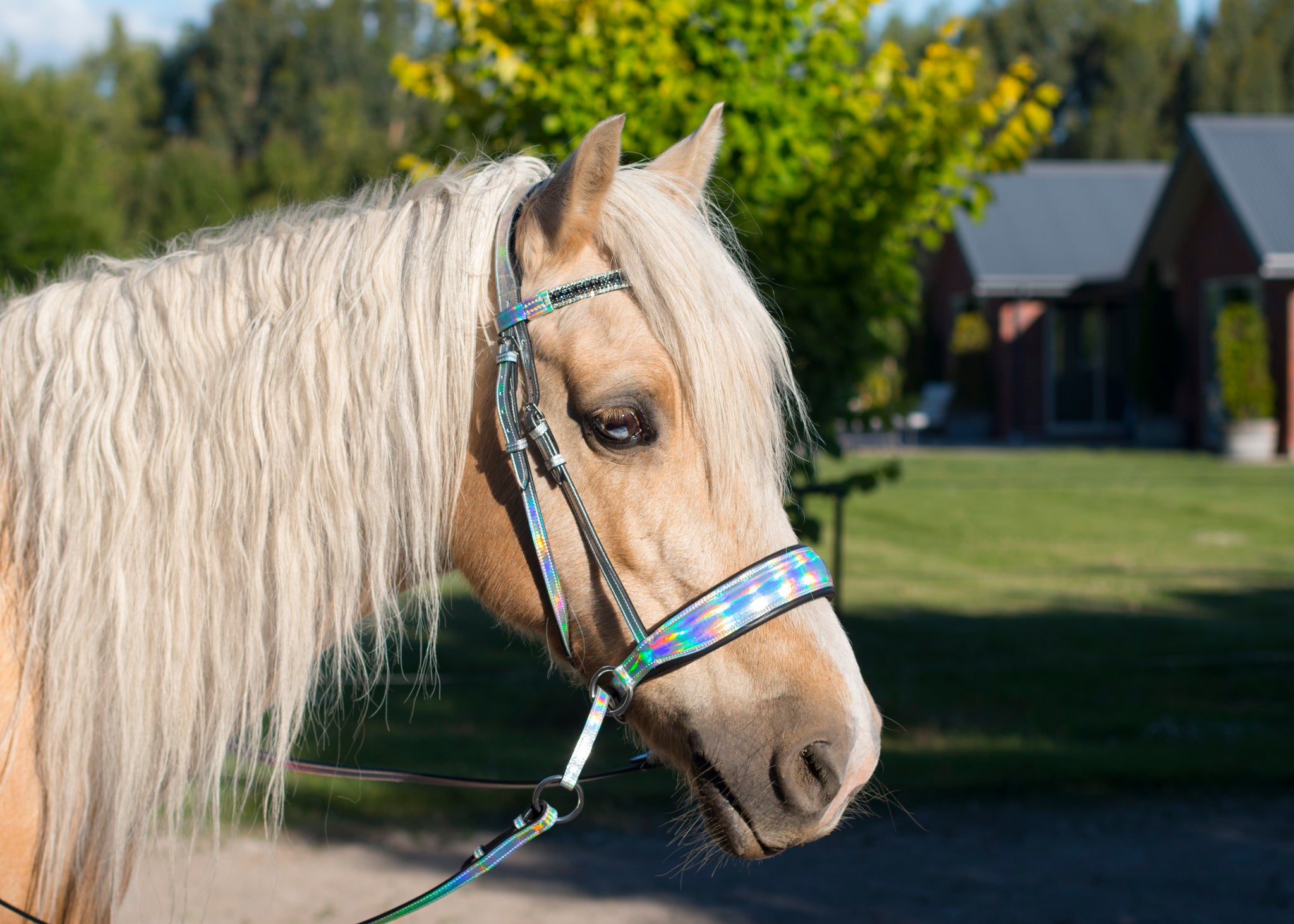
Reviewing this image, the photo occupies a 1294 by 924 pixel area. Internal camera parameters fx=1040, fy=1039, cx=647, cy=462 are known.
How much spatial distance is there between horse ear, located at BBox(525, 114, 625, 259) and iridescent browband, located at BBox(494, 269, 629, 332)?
67 millimetres

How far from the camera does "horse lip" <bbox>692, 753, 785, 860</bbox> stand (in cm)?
159

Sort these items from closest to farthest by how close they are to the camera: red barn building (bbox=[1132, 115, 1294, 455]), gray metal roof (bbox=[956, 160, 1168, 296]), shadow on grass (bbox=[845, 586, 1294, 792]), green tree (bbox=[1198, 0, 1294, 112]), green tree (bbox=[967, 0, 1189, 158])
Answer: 1. shadow on grass (bbox=[845, 586, 1294, 792])
2. red barn building (bbox=[1132, 115, 1294, 455])
3. gray metal roof (bbox=[956, 160, 1168, 296])
4. green tree (bbox=[1198, 0, 1294, 112])
5. green tree (bbox=[967, 0, 1189, 158])

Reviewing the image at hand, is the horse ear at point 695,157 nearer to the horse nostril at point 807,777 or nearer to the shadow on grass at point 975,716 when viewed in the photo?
the horse nostril at point 807,777

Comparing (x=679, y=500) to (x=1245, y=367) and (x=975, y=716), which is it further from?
(x=1245, y=367)

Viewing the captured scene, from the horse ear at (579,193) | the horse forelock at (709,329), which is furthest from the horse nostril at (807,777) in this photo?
the horse ear at (579,193)

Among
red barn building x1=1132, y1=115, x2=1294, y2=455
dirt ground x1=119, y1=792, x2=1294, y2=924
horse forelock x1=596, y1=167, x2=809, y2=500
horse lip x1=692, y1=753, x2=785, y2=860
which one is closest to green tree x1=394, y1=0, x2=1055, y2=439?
dirt ground x1=119, y1=792, x2=1294, y2=924

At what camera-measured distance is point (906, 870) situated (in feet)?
13.6

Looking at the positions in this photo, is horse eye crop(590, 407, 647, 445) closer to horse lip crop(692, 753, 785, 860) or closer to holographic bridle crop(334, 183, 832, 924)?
holographic bridle crop(334, 183, 832, 924)

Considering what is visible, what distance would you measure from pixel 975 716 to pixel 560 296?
198 inches

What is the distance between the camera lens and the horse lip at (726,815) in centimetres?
159

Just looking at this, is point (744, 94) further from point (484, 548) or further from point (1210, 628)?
point (1210, 628)

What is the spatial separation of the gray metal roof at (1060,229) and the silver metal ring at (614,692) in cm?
2354

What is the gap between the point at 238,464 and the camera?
1.57 m

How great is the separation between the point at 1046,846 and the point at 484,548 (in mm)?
3582
